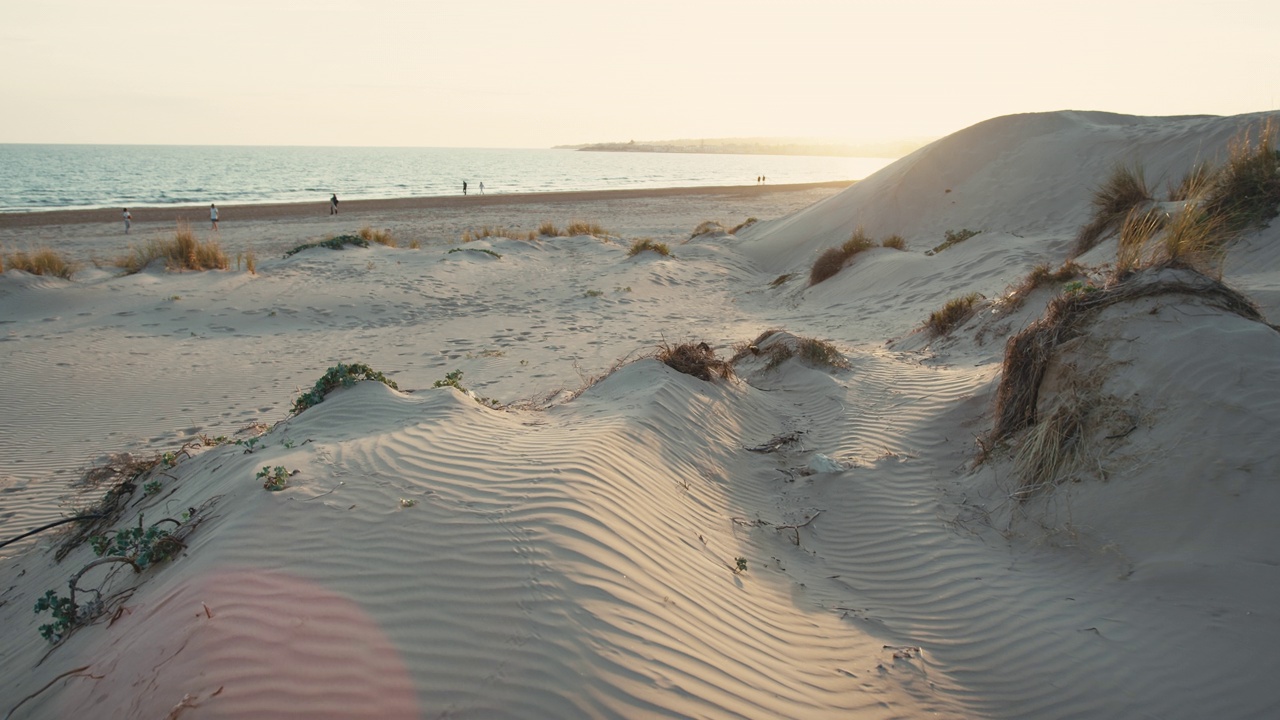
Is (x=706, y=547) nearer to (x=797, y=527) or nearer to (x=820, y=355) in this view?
(x=797, y=527)

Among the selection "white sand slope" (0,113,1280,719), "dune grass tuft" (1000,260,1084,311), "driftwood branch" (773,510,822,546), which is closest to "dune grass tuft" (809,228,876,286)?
"white sand slope" (0,113,1280,719)

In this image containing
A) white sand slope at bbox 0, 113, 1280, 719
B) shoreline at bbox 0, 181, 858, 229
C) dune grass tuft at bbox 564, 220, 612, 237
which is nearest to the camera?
white sand slope at bbox 0, 113, 1280, 719

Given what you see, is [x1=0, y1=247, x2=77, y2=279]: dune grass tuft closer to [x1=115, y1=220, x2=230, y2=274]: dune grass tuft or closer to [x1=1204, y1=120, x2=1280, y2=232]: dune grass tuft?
[x1=115, y1=220, x2=230, y2=274]: dune grass tuft

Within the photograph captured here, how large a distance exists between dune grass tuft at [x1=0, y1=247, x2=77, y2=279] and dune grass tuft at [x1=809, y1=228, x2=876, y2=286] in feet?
51.2

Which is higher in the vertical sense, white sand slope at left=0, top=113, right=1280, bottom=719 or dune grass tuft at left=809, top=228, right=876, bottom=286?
dune grass tuft at left=809, top=228, right=876, bottom=286

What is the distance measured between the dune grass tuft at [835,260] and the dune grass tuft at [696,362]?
8585 mm

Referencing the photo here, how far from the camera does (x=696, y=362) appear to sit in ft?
22.4

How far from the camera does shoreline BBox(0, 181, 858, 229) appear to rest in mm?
28875

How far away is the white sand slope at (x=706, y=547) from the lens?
276cm

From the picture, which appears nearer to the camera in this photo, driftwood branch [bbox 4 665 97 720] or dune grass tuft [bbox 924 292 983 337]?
driftwood branch [bbox 4 665 97 720]

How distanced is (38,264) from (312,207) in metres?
22.6

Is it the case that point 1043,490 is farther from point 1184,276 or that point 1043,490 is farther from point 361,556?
point 361,556

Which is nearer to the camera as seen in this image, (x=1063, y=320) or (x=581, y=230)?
(x=1063, y=320)

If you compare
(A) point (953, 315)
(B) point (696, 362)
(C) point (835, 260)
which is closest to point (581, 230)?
(C) point (835, 260)
